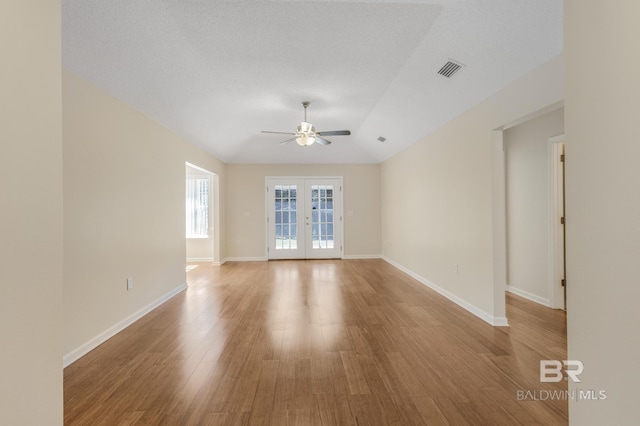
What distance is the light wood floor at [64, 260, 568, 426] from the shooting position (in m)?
1.77

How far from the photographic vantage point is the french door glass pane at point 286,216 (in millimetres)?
7414

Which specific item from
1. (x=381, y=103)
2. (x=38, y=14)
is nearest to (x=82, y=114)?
(x=38, y=14)

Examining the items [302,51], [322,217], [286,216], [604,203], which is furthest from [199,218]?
[604,203]

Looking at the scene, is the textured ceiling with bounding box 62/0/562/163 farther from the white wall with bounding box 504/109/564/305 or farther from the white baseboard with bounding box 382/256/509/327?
the white baseboard with bounding box 382/256/509/327

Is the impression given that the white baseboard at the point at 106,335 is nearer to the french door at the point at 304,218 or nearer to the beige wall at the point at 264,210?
the beige wall at the point at 264,210

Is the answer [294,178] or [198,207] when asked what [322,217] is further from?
[198,207]

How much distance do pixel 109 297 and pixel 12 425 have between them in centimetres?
223

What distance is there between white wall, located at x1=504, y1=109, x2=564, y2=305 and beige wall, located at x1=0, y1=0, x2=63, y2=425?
181 inches

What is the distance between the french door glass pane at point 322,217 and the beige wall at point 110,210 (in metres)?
3.76

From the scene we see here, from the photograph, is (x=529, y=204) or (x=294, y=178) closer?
(x=529, y=204)

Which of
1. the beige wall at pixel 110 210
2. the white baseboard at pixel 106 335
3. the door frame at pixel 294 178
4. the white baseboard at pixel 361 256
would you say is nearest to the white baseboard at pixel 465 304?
the white baseboard at pixel 361 256

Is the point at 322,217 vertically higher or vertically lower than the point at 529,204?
lower

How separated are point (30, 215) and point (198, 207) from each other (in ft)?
22.5

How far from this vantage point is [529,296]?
3.94 meters
